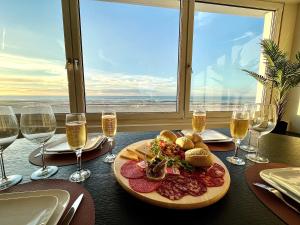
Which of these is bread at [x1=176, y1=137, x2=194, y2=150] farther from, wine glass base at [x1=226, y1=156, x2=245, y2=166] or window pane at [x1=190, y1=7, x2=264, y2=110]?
window pane at [x1=190, y1=7, x2=264, y2=110]

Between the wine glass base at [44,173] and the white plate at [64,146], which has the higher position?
the white plate at [64,146]

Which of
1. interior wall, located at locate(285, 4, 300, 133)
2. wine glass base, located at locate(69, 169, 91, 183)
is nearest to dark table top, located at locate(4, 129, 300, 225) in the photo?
wine glass base, located at locate(69, 169, 91, 183)

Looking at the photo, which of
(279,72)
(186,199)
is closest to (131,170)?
(186,199)

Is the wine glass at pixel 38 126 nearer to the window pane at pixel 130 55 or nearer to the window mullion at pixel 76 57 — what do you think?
the window mullion at pixel 76 57

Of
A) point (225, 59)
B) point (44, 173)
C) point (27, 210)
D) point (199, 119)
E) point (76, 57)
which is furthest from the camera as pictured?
point (225, 59)

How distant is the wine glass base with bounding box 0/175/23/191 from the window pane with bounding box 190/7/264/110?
6.88 ft

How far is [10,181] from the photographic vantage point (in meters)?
0.58

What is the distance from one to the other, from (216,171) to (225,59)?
7.98ft

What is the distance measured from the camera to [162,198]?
18.6 inches

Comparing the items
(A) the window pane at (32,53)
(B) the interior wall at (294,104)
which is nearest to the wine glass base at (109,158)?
(A) the window pane at (32,53)

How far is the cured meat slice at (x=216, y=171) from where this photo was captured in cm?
59

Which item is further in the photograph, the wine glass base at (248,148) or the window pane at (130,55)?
the window pane at (130,55)

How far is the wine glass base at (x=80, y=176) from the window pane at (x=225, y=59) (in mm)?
1969

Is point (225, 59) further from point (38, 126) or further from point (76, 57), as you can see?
point (38, 126)
